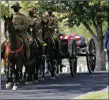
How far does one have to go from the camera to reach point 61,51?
17.8m

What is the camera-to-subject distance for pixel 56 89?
13773 millimetres

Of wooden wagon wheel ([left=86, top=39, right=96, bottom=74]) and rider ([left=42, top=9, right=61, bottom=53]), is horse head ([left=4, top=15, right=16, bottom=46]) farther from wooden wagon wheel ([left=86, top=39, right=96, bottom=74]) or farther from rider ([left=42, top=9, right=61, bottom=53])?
wooden wagon wheel ([left=86, top=39, right=96, bottom=74])

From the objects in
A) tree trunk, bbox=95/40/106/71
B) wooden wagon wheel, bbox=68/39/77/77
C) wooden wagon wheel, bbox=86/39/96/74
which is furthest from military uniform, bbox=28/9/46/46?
tree trunk, bbox=95/40/106/71

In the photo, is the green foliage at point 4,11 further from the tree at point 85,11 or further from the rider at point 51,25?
the tree at point 85,11

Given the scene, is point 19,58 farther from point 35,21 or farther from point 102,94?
point 102,94

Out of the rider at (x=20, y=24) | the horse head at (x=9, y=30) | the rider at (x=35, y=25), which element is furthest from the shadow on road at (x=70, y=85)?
the horse head at (x=9, y=30)

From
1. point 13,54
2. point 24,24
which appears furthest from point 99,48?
point 13,54

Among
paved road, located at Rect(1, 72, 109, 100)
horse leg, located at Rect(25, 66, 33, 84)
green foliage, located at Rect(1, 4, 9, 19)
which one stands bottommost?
paved road, located at Rect(1, 72, 109, 100)

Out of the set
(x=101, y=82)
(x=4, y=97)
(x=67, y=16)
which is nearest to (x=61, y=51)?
(x=101, y=82)

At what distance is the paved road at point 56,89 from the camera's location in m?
12.2

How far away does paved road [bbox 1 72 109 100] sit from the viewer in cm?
1220

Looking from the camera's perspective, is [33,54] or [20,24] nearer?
[20,24]

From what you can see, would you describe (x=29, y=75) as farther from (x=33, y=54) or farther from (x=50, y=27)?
(x=50, y=27)

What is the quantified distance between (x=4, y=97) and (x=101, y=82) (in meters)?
4.82
